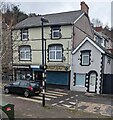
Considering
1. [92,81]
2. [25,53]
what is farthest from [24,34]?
[92,81]

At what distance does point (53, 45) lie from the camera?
2541 cm

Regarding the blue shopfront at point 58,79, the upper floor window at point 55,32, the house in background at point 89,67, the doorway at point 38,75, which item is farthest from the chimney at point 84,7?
the doorway at point 38,75

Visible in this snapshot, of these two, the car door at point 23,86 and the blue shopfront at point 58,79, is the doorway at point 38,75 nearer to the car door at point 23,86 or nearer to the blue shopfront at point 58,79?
the blue shopfront at point 58,79

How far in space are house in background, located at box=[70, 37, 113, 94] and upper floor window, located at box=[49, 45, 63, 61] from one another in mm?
1825

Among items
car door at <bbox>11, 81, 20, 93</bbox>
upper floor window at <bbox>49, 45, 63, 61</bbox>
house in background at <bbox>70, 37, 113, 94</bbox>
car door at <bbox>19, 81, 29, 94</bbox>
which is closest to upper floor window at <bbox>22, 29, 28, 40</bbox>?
upper floor window at <bbox>49, 45, 63, 61</bbox>

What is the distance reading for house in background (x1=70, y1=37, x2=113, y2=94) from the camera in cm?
2244

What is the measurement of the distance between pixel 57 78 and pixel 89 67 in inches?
169

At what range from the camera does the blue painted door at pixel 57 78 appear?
24.6 m

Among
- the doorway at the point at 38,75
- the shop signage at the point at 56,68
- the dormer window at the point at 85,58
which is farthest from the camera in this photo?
the doorway at the point at 38,75

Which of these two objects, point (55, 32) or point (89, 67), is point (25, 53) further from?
point (89, 67)

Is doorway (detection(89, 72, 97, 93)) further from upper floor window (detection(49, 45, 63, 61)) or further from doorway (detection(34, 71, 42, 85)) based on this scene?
doorway (detection(34, 71, 42, 85))

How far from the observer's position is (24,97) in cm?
A: 1848

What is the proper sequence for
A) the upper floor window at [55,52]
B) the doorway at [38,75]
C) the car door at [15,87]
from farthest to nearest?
the doorway at [38,75]
the upper floor window at [55,52]
the car door at [15,87]

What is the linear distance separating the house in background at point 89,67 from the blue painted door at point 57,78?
2.46 feet
